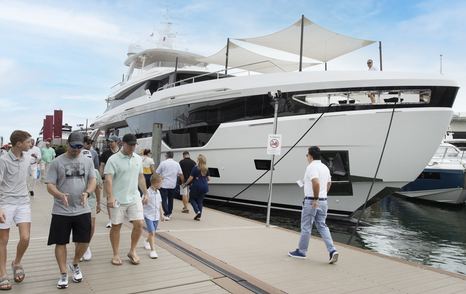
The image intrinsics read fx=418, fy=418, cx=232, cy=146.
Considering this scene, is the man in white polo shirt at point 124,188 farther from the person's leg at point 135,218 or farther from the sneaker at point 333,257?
the sneaker at point 333,257

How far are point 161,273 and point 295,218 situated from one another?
761cm

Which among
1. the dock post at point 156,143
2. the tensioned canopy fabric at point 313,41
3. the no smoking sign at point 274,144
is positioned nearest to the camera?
the no smoking sign at point 274,144

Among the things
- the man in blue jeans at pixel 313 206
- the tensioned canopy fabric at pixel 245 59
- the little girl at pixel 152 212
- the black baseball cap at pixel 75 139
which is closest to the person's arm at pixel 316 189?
the man in blue jeans at pixel 313 206

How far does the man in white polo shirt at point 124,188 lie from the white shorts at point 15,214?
92 cm

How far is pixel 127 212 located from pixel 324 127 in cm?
684

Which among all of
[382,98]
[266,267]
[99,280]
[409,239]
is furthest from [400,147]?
[99,280]

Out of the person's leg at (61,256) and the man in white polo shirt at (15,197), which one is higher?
the man in white polo shirt at (15,197)

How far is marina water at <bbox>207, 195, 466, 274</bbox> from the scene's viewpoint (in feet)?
29.2

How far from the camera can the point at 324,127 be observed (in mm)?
10688

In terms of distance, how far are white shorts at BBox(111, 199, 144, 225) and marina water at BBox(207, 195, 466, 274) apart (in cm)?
238

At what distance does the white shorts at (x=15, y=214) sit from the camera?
3.99 m

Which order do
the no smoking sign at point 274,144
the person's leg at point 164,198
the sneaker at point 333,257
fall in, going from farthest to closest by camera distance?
the person's leg at point 164,198
the no smoking sign at point 274,144
the sneaker at point 333,257

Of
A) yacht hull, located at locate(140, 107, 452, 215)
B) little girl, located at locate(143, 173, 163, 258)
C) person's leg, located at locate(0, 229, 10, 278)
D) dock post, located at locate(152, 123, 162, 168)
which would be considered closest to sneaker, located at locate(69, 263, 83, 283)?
person's leg, located at locate(0, 229, 10, 278)

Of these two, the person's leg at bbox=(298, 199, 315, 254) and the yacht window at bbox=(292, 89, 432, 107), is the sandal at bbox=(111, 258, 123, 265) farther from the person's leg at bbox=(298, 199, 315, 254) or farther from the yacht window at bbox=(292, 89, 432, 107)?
the yacht window at bbox=(292, 89, 432, 107)
